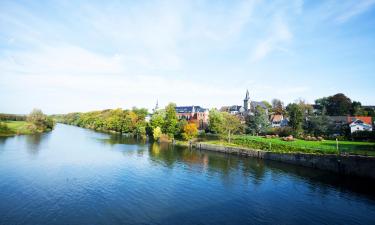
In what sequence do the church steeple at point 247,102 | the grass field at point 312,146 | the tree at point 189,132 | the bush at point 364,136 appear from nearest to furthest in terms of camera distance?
the grass field at point 312,146
the bush at point 364,136
the tree at point 189,132
the church steeple at point 247,102

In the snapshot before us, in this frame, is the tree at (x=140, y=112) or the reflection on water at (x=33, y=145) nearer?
the reflection on water at (x=33, y=145)

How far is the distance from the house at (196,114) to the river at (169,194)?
259 ft

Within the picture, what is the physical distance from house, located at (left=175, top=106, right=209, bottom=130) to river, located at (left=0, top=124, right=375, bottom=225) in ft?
259

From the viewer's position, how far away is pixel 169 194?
3228cm

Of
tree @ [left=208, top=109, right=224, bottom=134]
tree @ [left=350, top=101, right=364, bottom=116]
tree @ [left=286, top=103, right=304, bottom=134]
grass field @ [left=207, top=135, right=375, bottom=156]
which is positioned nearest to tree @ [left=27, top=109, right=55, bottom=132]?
tree @ [left=208, top=109, right=224, bottom=134]

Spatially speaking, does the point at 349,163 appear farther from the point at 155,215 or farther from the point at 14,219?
the point at 14,219

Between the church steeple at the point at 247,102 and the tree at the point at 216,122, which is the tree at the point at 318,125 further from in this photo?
the church steeple at the point at 247,102

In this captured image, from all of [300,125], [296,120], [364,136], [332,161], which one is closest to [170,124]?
[296,120]

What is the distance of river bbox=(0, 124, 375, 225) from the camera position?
2517cm

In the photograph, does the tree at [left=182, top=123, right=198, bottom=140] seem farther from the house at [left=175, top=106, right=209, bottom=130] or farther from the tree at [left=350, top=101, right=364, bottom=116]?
the tree at [left=350, top=101, right=364, bottom=116]

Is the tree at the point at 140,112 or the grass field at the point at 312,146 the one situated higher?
the tree at the point at 140,112

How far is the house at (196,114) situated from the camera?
13038cm

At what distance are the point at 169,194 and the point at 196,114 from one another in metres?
113

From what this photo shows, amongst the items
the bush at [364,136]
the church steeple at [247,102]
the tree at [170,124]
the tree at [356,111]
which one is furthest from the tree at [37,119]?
the tree at [356,111]
